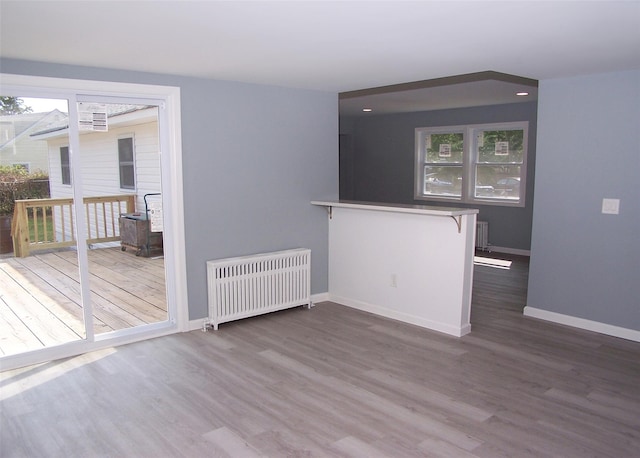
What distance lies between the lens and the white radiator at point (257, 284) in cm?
439

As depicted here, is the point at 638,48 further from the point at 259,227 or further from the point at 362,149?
the point at 362,149

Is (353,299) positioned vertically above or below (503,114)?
below

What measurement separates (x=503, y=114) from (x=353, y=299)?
14.0 ft

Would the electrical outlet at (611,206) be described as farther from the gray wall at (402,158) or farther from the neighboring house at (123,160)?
the neighboring house at (123,160)

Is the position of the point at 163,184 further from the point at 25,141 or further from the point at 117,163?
the point at 117,163

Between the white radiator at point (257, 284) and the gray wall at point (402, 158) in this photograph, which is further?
the gray wall at point (402, 158)

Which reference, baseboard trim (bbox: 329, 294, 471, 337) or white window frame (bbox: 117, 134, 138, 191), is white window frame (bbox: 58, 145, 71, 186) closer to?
baseboard trim (bbox: 329, 294, 471, 337)

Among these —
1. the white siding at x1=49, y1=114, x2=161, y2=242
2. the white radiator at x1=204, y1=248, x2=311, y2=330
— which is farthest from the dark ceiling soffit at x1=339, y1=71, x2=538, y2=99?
the white siding at x1=49, y1=114, x2=161, y2=242

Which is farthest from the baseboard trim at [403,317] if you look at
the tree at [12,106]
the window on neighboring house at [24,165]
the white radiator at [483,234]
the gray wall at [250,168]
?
the white radiator at [483,234]

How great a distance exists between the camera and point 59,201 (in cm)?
383

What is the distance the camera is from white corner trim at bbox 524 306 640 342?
412cm

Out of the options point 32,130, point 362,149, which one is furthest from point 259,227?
point 362,149

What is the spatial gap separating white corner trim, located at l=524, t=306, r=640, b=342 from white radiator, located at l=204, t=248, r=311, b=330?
7.06 feet

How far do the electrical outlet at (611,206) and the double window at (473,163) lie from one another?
3.50 m
